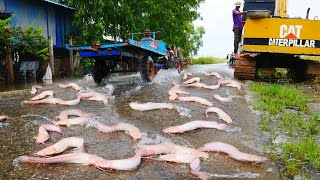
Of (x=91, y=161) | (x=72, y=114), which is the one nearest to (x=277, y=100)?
(x=72, y=114)

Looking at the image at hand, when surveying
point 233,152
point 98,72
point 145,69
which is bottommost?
point 233,152

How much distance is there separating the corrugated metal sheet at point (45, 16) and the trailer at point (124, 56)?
261 inches

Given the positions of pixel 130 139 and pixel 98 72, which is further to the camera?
pixel 98 72

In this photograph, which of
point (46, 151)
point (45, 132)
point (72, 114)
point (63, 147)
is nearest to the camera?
point (46, 151)

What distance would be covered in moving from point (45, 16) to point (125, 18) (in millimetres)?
4744

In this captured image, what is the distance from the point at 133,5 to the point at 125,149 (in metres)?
15.4

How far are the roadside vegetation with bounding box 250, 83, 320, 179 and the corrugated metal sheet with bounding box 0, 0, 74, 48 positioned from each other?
41.2 feet

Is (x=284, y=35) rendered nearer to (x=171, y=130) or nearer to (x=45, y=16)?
(x=171, y=130)

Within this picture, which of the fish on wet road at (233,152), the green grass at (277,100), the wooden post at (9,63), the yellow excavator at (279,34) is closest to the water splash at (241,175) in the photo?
the fish on wet road at (233,152)

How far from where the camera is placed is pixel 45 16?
18.5 meters

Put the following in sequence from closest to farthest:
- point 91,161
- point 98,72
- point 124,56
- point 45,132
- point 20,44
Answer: point 91,161 → point 45,132 → point 124,56 → point 98,72 → point 20,44

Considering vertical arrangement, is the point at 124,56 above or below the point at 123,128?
above

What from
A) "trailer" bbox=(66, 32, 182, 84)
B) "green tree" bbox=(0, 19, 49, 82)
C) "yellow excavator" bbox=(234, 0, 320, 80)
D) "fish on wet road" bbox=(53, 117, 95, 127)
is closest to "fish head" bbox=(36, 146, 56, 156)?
"fish on wet road" bbox=(53, 117, 95, 127)

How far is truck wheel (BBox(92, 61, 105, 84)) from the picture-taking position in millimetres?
11232
